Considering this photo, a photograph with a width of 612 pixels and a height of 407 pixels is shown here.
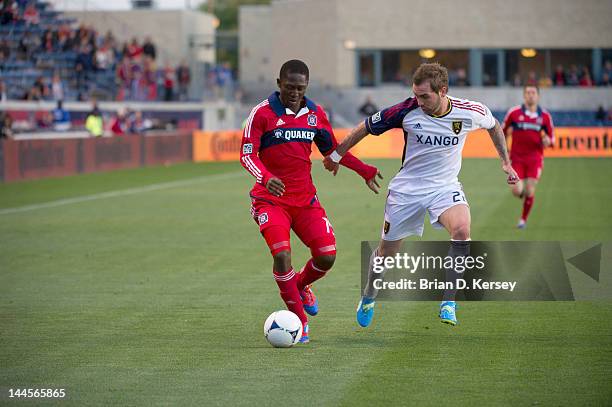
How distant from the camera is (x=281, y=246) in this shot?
8.86 meters

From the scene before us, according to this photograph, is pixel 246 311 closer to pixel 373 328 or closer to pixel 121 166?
pixel 373 328

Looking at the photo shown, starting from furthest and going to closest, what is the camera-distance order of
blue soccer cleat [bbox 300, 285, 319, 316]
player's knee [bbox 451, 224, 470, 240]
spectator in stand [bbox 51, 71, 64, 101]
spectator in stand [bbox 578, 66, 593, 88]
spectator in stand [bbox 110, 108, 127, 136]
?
spectator in stand [bbox 578, 66, 593, 88], spectator in stand [bbox 51, 71, 64, 101], spectator in stand [bbox 110, 108, 127, 136], blue soccer cleat [bbox 300, 285, 319, 316], player's knee [bbox 451, 224, 470, 240]

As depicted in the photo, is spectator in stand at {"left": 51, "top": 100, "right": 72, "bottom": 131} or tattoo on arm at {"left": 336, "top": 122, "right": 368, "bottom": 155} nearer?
tattoo on arm at {"left": 336, "top": 122, "right": 368, "bottom": 155}

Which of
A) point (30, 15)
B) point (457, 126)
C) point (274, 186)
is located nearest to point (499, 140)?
point (457, 126)

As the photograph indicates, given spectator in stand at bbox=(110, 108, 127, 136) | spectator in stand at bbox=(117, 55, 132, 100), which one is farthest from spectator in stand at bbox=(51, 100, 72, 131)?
spectator in stand at bbox=(117, 55, 132, 100)

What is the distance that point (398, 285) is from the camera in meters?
9.62

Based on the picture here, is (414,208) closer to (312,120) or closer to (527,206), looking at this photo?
(312,120)

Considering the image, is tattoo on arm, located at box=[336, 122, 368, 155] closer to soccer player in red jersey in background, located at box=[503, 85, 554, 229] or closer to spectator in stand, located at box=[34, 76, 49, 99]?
soccer player in red jersey in background, located at box=[503, 85, 554, 229]

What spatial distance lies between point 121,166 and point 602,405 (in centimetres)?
3134

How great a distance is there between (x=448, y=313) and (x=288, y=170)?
1.75m

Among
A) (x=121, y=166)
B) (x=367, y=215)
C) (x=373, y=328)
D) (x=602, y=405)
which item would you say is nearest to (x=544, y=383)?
(x=602, y=405)

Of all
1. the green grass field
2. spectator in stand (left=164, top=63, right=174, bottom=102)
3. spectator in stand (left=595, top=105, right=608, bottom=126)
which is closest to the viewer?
the green grass field

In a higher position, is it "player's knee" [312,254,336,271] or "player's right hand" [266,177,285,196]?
"player's right hand" [266,177,285,196]

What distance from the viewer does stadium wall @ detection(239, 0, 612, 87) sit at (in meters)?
63.5
